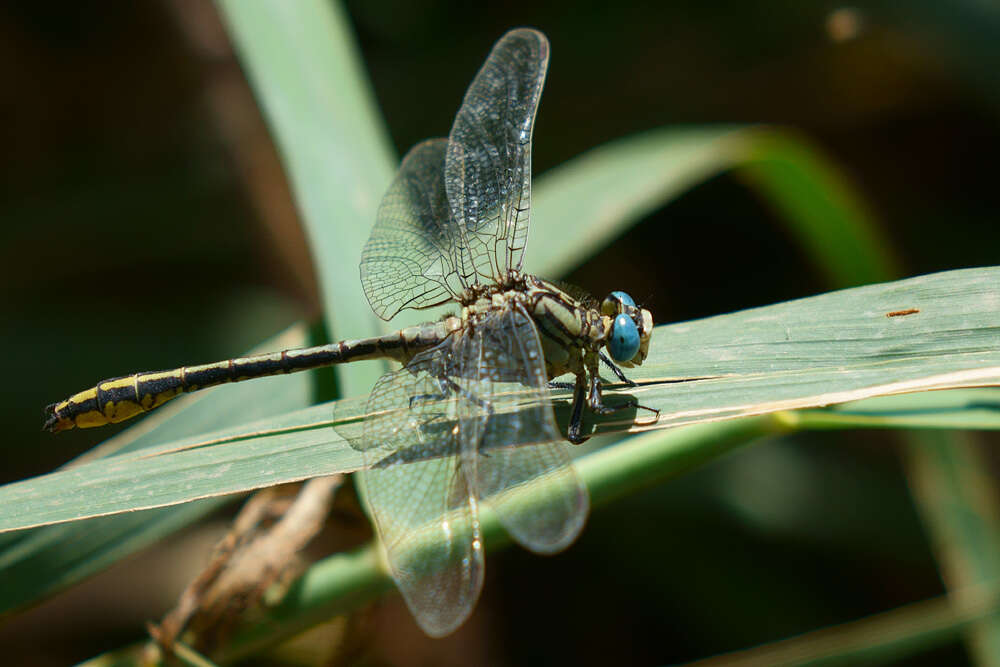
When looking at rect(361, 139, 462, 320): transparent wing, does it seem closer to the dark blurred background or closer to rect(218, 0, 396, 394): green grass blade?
rect(218, 0, 396, 394): green grass blade

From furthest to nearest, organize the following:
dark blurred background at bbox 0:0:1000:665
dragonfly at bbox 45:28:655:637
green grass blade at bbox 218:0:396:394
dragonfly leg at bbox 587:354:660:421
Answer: dark blurred background at bbox 0:0:1000:665, green grass blade at bbox 218:0:396:394, dragonfly leg at bbox 587:354:660:421, dragonfly at bbox 45:28:655:637

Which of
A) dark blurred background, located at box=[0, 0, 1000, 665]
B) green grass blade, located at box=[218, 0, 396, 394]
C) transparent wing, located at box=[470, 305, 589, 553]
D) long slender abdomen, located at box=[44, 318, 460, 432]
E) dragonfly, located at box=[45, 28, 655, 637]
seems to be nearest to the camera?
transparent wing, located at box=[470, 305, 589, 553]

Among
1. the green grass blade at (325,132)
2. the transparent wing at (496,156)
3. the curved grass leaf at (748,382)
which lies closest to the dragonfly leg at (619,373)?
the curved grass leaf at (748,382)

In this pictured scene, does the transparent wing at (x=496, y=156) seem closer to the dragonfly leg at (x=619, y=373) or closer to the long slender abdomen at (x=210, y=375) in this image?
the long slender abdomen at (x=210, y=375)

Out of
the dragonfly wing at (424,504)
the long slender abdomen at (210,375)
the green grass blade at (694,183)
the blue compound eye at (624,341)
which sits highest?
the green grass blade at (694,183)

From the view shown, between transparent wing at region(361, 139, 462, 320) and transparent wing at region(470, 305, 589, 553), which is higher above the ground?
transparent wing at region(361, 139, 462, 320)

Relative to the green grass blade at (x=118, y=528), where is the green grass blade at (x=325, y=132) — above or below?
above

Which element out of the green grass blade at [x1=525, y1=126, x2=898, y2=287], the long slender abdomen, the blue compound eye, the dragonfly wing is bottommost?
the dragonfly wing

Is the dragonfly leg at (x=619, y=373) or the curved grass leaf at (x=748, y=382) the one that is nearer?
the curved grass leaf at (x=748, y=382)

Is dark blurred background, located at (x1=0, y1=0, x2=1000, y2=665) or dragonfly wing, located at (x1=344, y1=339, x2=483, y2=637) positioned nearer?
dragonfly wing, located at (x1=344, y1=339, x2=483, y2=637)

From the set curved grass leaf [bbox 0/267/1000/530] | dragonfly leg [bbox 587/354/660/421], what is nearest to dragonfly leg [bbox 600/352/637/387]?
dragonfly leg [bbox 587/354/660/421]

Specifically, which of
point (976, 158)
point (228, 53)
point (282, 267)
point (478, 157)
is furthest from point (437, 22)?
point (976, 158)
